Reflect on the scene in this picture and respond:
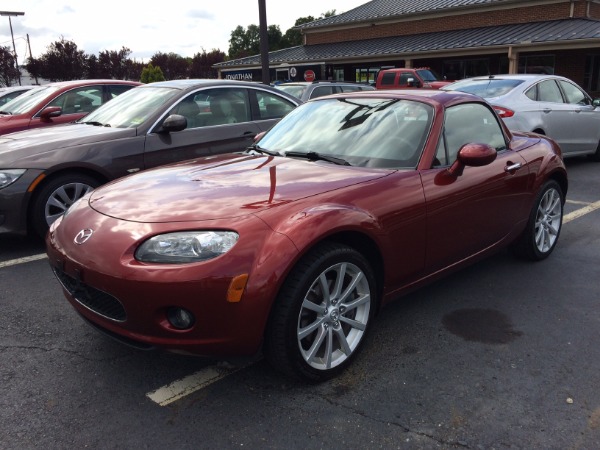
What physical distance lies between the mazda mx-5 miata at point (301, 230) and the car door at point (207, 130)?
182cm

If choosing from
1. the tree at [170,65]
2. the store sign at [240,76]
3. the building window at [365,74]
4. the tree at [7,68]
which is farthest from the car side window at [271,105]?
the tree at [170,65]

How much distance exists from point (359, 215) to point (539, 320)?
1557 millimetres

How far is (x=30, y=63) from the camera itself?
37781 mm

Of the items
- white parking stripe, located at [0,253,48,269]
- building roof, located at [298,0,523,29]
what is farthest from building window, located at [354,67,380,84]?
white parking stripe, located at [0,253,48,269]

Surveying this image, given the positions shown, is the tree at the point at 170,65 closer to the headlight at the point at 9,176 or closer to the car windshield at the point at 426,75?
the car windshield at the point at 426,75

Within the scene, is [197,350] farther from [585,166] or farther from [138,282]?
[585,166]

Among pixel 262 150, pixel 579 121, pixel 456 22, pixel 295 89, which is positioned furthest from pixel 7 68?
pixel 262 150

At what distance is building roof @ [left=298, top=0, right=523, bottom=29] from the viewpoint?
27072 mm

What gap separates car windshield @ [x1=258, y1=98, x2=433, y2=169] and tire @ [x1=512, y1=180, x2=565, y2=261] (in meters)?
1.46

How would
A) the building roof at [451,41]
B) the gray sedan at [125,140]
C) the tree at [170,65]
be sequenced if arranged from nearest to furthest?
the gray sedan at [125,140]
the building roof at [451,41]
the tree at [170,65]

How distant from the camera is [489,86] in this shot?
27.8 ft

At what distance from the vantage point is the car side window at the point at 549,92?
27.4ft

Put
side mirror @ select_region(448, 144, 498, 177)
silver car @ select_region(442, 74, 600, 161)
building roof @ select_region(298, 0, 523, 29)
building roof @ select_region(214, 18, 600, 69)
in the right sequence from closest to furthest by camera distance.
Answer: side mirror @ select_region(448, 144, 498, 177) → silver car @ select_region(442, 74, 600, 161) → building roof @ select_region(214, 18, 600, 69) → building roof @ select_region(298, 0, 523, 29)

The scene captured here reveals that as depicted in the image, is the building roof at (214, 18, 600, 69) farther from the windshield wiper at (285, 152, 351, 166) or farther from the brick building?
the windshield wiper at (285, 152, 351, 166)
